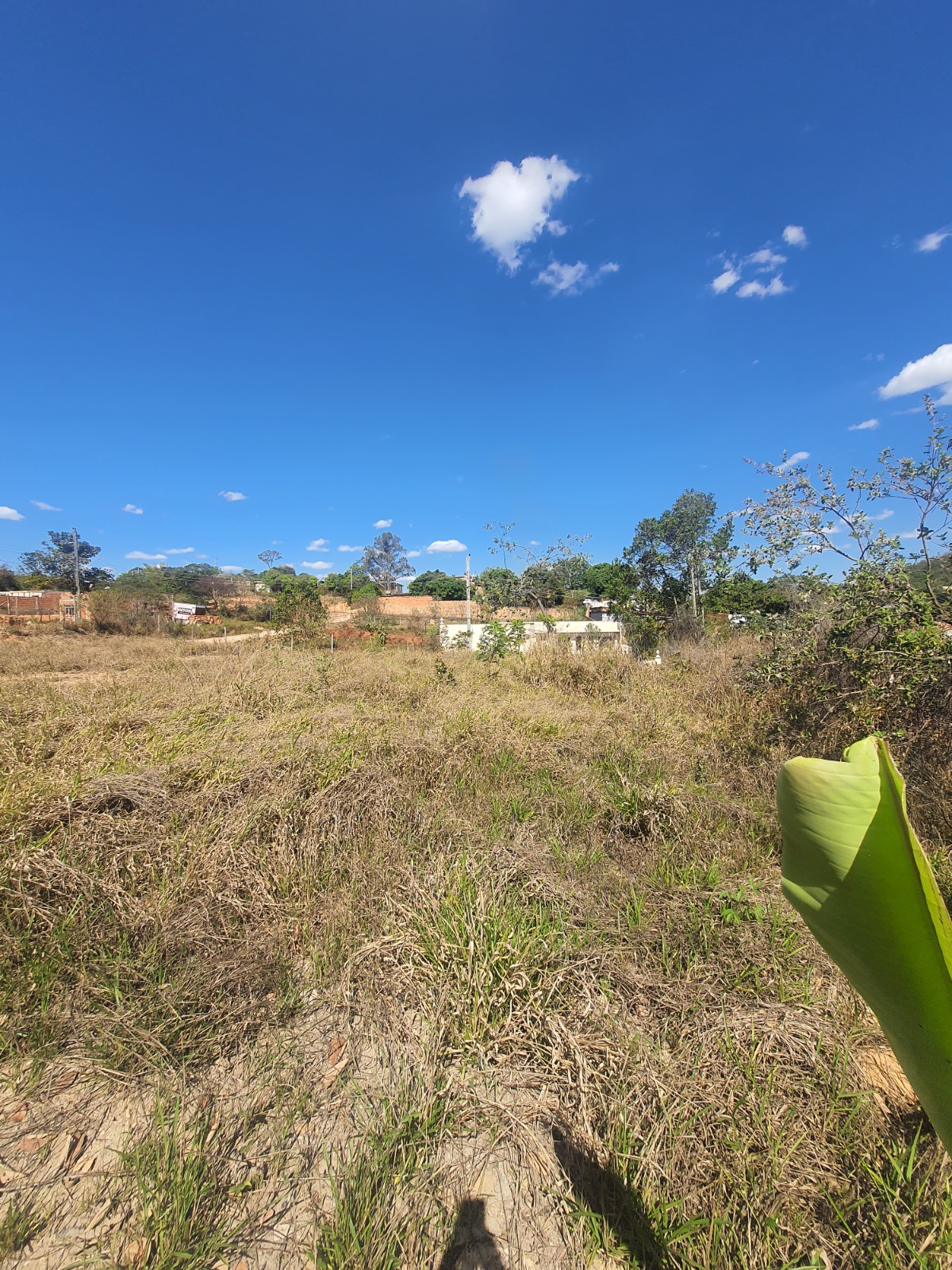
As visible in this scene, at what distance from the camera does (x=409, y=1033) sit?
5.70 ft

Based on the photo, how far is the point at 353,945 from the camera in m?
2.07

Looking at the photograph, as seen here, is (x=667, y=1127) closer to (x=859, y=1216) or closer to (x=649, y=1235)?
(x=649, y=1235)

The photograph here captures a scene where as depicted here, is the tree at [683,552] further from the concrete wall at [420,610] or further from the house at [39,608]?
the house at [39,608]

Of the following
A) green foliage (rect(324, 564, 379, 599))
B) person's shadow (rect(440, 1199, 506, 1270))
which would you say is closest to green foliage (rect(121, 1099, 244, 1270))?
person's shadow (rect(440, 1199, 506, 1270))

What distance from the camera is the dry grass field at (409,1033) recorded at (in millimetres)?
1249

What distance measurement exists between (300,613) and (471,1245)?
12.1 meters

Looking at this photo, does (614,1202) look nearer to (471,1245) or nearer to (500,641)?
(471,1245)

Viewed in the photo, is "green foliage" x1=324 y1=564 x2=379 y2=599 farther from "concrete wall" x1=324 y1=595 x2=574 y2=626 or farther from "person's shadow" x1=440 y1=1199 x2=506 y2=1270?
"person's shadow" x1=440 y1=1199 x2=506 y2=1270

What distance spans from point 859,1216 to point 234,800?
270 cm

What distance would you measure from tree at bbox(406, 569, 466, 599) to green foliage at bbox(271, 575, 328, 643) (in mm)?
27982

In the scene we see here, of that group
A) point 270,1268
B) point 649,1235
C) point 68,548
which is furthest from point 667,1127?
point 68,548

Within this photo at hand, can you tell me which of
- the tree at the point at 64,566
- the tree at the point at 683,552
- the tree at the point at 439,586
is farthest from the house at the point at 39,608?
the tree at the point at 439,586

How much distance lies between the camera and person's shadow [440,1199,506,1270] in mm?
1211

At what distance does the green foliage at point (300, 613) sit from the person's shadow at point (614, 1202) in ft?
35.6
